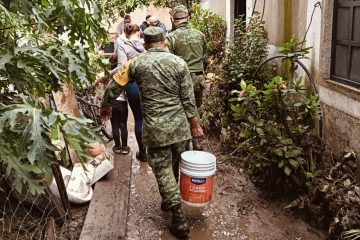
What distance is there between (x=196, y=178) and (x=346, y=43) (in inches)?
90.4

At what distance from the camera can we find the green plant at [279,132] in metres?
4.25

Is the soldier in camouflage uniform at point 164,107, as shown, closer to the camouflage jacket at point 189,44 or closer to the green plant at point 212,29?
the camouflage jacket at point 189,44

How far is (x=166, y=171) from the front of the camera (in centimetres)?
399

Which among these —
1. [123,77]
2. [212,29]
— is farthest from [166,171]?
[212,29]

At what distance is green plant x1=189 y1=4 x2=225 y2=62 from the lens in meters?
9.77

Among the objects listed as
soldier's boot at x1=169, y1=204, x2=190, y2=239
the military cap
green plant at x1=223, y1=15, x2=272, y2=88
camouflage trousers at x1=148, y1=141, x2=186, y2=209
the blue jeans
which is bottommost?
soldier's boot at x1=169, y1=204, x2=190, y2=239

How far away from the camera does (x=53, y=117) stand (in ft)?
6.86

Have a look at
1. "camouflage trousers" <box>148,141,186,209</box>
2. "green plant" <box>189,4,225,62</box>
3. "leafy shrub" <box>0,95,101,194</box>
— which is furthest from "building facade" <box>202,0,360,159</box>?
"green plant" <box>189,4,225,62</box>

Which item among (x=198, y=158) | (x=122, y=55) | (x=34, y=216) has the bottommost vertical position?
(x=34, y=216)

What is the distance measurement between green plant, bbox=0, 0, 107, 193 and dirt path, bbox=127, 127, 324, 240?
1.86 m

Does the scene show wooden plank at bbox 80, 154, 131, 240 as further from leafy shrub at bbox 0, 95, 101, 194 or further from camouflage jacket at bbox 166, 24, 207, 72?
Answer: camouflage jacket at bbox 166, 24, 207, 72

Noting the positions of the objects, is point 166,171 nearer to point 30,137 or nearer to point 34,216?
point 34,216

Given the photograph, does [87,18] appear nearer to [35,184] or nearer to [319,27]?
[35,184]

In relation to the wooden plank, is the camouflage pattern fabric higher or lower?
higher
